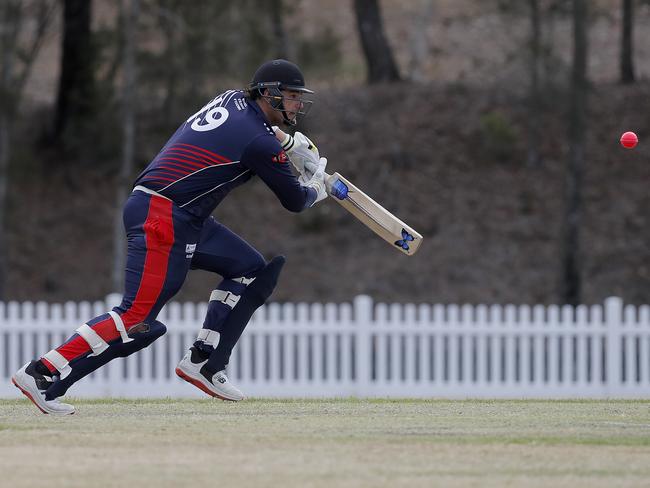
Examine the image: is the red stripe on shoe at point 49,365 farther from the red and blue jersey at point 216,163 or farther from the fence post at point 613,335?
the fence post at point 613,335

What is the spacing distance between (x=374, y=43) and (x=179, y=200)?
18.7 m

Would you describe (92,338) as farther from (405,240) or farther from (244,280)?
(405,240)

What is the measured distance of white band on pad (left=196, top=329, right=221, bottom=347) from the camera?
7.22m

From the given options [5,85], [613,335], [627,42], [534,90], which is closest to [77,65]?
[5,85]

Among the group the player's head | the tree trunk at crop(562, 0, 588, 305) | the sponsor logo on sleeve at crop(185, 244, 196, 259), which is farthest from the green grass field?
the tree trunk at crop(562, 0, 588, 305)

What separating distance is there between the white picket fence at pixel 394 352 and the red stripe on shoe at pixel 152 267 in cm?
639

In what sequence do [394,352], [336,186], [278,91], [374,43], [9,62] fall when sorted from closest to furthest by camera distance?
[278,91]
[336,186]
[394,352]
[9,62]
[374,43]

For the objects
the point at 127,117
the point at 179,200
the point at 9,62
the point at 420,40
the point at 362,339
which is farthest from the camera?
the point at 420,40

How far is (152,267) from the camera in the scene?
644 centimetres

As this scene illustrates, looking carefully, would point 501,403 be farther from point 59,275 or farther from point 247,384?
point 59,275

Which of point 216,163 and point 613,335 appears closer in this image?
point 216,163

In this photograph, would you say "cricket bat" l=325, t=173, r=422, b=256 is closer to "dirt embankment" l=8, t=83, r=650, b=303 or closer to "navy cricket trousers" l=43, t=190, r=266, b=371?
"navy cricket trousers" l=43, t=190, r=266, b=371

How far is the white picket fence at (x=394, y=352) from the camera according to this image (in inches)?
507

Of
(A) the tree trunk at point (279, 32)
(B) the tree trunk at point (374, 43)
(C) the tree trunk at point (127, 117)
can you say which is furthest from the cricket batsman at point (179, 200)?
(B) the tree trunk at point (374, 43)
